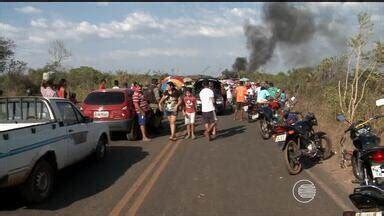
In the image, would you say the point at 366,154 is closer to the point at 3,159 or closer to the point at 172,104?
the point at 3,159

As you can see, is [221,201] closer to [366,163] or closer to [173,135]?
[366,163]

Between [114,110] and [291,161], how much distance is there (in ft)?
21.9

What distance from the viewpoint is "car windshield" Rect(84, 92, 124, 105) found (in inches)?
616

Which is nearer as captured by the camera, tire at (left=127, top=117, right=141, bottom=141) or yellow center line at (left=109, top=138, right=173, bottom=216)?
yellow center line at (left=109, top=138, right=173, bottom=216)

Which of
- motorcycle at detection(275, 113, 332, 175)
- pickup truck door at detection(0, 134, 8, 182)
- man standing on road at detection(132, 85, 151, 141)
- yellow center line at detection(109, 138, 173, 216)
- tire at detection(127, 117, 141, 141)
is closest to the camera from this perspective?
pickup truck door at detection(0, 134, 8, 182)

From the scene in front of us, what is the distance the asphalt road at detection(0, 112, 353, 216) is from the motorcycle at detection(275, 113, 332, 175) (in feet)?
0.89

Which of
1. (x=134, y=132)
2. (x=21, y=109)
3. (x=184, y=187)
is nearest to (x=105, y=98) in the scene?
(x=134, y=132)

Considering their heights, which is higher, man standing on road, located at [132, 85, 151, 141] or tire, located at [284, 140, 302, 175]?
man standing on road, located at [132, 85, 151, 141]

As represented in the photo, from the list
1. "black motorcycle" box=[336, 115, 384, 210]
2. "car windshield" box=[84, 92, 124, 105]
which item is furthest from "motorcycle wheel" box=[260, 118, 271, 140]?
"black motorcycle" box=[336, 115, 384, 210]

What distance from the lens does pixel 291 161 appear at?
34.2 feet

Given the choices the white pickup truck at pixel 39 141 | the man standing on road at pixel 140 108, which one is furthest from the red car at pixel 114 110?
the white pickup truck at pixel 39 141

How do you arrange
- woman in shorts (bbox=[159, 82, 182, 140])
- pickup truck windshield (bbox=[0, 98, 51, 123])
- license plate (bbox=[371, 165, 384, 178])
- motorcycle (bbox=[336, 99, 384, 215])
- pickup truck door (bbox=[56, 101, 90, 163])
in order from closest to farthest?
motorcycle (bbox=[336, 99, 384, 215]) → license plate (bbox=[371, 165, 384, 178]) → pickup truck windshield (bbox=[0, 98, 51, 123]) → pickup truck door (bbox=[56, 101, 90, 163]) → woman in shorts (bbox=[159, 82, 182, 140])

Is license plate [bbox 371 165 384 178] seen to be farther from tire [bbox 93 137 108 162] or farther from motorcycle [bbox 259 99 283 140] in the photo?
motorcycle [bbox 259 99 283 140]

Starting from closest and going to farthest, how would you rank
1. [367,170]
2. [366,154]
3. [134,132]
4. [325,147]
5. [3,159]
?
[3,159] < [366,154] < [367,170] < [325,147] < [134,132]
